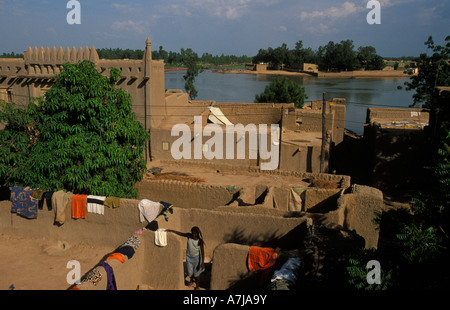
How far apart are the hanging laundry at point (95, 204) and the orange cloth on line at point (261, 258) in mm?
4539

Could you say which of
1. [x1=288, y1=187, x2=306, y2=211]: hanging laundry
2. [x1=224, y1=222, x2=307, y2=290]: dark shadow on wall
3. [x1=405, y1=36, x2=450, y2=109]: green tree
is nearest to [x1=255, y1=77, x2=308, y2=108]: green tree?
[x1=405, y1=36, x2=450, y2=109]: green tree

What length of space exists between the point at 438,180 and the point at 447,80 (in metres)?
22.4

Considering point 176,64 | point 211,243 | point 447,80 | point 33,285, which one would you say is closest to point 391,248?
point 211,243

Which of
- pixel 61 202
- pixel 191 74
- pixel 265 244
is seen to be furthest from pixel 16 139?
pixel 191 74

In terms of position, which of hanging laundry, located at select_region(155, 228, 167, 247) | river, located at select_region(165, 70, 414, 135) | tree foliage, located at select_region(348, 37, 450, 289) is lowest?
hanging laundry, located at select_region(155, 228, 167, 247)

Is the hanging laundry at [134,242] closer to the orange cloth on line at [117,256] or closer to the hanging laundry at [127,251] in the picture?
the hanging laundry at [127,251]

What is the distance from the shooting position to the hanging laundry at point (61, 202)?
10953 mm

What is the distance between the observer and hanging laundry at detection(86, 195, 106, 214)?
10633 millimetres

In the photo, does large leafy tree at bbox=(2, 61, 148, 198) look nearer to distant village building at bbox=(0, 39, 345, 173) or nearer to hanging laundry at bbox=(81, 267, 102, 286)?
hanging laundry at bbox=(81, 267, 102, 286)

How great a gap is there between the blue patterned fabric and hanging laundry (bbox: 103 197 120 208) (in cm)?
221

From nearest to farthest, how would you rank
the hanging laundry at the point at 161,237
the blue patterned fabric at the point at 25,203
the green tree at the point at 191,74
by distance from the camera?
the hanging laundry at the point at 161,237
the blue patterned fabric at the point at 25,203
the green tree at the point at 191,74

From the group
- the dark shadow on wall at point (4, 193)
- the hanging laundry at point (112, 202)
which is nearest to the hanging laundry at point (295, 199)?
the hanging laundry at point (112, 202)

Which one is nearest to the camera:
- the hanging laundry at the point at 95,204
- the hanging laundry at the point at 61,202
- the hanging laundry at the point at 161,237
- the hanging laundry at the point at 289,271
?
the hanging laundry at the point at 289,271
